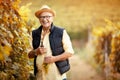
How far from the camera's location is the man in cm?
368

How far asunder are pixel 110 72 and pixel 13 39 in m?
1.51

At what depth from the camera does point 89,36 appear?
4.85 metres

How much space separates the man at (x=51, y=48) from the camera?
12.1ft

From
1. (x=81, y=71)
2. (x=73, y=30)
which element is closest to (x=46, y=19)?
(x=73, y=30)

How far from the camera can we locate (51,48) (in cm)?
371

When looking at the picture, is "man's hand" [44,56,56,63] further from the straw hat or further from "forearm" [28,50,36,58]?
the straw hat

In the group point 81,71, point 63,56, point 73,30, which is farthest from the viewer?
point 81,71

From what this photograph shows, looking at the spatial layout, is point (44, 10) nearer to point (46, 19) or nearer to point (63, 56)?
point (46, 19)

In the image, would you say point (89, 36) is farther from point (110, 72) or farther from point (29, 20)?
point (29, 20)

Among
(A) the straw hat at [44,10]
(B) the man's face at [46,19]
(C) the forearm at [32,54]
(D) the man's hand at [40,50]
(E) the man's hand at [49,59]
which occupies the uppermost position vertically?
(A) the straw hat at [44,10]

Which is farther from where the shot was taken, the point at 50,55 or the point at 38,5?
the point at 38,5

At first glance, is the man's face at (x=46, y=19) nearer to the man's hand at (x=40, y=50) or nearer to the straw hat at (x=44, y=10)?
the straw hat at (x=44, y=10)

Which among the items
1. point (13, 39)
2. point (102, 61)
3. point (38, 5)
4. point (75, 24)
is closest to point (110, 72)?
point (102, 61)

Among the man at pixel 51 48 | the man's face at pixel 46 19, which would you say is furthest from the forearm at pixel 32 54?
the man's face at pixel 46 19
